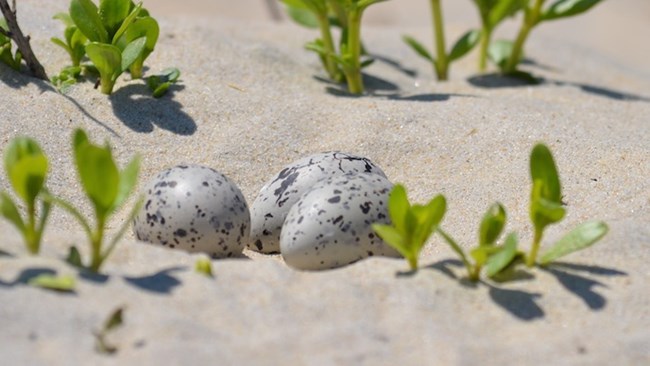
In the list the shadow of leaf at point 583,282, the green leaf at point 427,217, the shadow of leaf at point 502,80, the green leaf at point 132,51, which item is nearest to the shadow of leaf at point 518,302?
the shadow of leaf at point 583,282

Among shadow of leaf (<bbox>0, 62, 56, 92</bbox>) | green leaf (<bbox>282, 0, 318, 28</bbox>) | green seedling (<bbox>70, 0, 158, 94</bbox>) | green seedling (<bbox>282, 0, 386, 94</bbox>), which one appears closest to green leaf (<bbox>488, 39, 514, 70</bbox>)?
green seedling (<bbox>282, 0, 386, 94</bbox>)

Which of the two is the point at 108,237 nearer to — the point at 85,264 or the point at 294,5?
the point at 85,264

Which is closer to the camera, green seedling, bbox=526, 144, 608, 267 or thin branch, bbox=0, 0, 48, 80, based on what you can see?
green seedling, bbox=526, 144, 608, 267

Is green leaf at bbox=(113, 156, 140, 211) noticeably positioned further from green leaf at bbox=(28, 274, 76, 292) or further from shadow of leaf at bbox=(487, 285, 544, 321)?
shadow of leaf at bbox=(487, 285, 544, 321)

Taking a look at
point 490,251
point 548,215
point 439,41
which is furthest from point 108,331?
point 439,41

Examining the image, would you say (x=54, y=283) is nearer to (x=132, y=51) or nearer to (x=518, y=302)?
(x=518, y=302)

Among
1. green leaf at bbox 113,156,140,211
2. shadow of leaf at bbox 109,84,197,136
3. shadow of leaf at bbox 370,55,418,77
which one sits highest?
green leaf at bbox 113,156,140,211

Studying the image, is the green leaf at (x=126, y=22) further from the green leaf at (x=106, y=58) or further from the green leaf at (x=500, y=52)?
the green leaf at (x=500, y=52)
